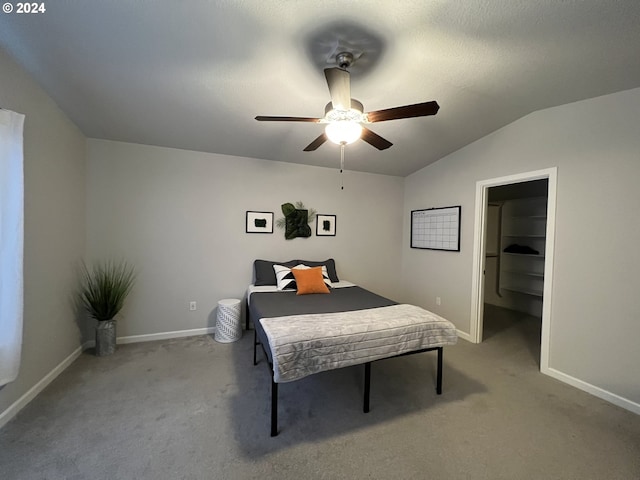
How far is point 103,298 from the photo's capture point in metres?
2.75

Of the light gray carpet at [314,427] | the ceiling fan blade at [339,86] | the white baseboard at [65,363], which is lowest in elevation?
the light gray carpet at [314,427]

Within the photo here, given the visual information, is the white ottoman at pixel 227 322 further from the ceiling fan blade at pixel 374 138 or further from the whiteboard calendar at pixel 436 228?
the whiteboard calendar at pixel 436 228

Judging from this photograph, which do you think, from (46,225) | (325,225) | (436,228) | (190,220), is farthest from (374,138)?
(46,225)

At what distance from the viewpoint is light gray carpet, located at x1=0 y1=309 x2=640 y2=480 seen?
1479 millimetres

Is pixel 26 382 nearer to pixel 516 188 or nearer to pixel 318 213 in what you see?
pixel 318 213

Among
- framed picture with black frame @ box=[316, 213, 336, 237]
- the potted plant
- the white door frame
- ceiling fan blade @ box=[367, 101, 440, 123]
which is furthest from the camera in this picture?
framed picture with black frame @ box=[316, 213, 336, 237]

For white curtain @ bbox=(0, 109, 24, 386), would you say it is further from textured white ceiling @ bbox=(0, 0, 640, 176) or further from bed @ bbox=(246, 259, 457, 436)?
bed @ bbox=(246, 259, 457, 436)

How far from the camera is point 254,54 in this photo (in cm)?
183

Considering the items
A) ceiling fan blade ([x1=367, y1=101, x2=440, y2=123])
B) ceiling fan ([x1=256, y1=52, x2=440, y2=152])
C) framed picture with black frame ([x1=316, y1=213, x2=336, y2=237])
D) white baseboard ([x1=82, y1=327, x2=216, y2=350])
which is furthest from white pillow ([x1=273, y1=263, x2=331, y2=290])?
ceiling fan blade ([x1=367, y1=101, x2=440, y2=123])

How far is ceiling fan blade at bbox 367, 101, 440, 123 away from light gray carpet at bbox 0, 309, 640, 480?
214 cm

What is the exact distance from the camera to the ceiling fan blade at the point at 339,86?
1.56 m

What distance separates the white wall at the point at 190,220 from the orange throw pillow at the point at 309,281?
73cm

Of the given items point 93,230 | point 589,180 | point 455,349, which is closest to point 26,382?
point 93,230

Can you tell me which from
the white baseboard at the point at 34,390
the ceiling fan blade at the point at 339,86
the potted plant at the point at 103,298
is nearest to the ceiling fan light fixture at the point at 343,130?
the ceiling fan blade at the point at 339,86
